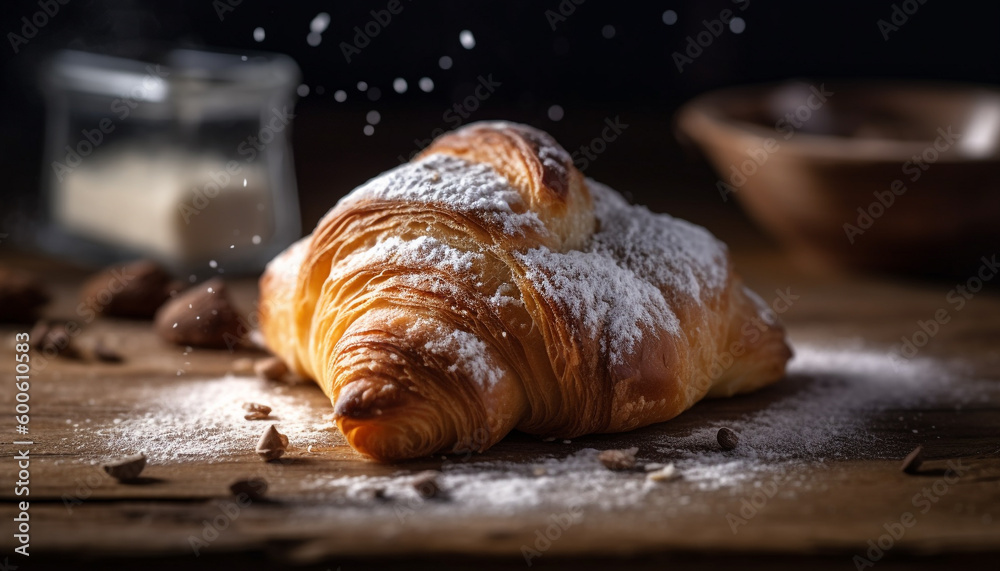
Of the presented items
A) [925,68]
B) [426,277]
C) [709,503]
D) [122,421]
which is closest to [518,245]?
[426,277]

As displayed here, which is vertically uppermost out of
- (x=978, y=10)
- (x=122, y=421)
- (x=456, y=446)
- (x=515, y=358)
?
(x=978, y=10)

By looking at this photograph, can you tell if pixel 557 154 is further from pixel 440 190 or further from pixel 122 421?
pixel 122 421

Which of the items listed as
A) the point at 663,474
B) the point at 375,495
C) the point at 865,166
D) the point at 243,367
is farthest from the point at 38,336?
the point at 865,166

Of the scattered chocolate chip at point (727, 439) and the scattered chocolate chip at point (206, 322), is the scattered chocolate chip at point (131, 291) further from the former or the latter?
the scattered chocolate chip at point (727, 439)

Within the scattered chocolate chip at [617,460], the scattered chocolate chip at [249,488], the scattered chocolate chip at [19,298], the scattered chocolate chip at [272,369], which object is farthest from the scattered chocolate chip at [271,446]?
the scattered chocolate chip at [19,298]

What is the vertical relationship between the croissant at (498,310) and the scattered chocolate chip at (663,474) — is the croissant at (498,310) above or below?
above
